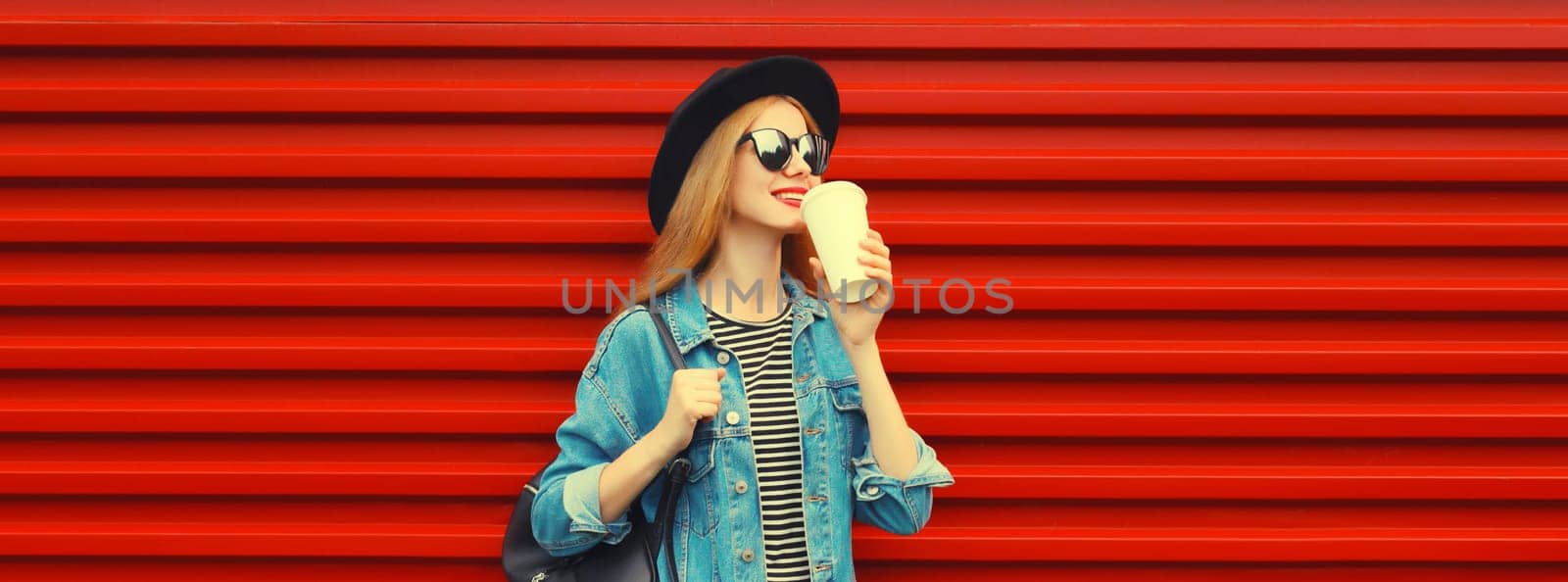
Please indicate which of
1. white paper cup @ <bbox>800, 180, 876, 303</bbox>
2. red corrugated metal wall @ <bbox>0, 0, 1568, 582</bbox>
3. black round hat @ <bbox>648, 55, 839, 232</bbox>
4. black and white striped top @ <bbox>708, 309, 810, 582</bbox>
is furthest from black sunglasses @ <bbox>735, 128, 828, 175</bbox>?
red corrugated metal wall @ <bbox>0, 0, 1568, 582</bbox>

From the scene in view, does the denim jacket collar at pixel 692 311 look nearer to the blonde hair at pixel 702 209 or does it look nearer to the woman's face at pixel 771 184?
the blonde hair at pixel 702 209

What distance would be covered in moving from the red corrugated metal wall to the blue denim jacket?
1.86ft

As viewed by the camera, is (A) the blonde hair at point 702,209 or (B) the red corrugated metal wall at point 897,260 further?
(B) the red corrugated metal wall at point 897,260

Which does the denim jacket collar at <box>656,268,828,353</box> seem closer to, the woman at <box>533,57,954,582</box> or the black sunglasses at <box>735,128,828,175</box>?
the woman at <box>533,57,954,582</box>

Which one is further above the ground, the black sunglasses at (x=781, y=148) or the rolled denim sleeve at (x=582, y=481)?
the black sunglasses at (x=781, y=148)

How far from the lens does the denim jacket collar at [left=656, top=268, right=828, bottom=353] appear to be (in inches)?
77.5

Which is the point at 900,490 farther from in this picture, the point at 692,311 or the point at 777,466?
the point at 692,311

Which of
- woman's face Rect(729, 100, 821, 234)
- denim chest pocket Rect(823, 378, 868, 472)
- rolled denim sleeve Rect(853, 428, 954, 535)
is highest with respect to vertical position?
woman's face Rect(729, 100, 821, 234)

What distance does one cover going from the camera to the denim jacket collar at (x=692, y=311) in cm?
197

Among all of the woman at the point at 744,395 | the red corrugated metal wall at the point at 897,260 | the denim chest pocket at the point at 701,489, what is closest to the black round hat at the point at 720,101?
the woman at the point at 744,395

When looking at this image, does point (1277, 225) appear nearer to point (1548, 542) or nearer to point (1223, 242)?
point (1223, 242)

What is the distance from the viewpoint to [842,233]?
1.68 metres

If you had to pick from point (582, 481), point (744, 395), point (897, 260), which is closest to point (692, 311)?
point (744, 395)

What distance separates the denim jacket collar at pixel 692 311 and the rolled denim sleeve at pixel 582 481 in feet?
0.69
